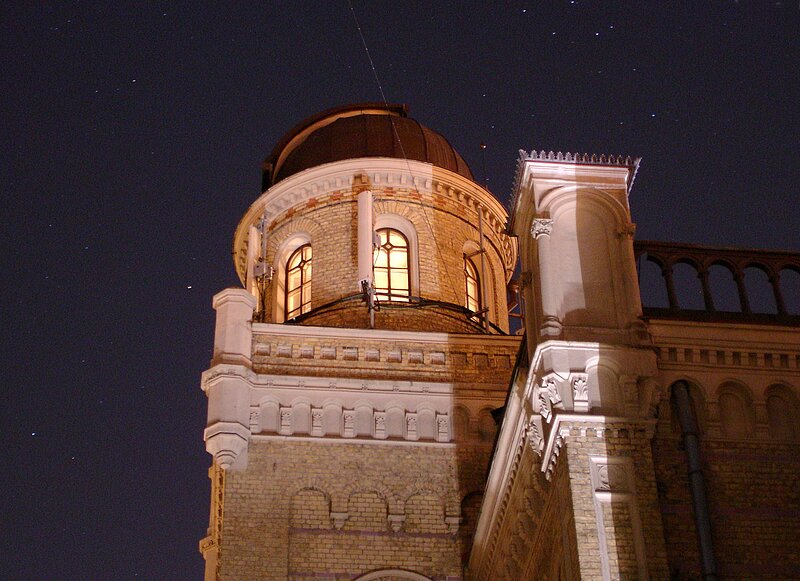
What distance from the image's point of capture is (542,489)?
18.4m

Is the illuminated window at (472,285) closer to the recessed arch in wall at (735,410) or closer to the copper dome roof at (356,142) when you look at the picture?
the copper dome roof at (356,142)

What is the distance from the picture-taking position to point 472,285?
30.7 metres

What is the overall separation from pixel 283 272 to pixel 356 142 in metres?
3.55

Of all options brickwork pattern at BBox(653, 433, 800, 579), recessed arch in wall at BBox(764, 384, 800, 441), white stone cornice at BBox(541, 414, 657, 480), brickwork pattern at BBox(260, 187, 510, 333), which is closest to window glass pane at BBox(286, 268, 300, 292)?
brickwork pattern at BBox(260, 187, 510, 333)

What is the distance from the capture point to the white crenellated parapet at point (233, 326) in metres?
25.6

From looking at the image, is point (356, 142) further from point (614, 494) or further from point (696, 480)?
point (614, 494)

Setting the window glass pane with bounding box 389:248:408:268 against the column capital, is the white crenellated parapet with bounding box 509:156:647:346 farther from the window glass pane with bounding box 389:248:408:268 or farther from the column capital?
the window glass pane with bounding box 389:248:408:268

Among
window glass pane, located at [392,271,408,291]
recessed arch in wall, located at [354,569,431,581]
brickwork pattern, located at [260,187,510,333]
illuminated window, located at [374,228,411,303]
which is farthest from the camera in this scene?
window glass pane, located at [392,271,408,291]

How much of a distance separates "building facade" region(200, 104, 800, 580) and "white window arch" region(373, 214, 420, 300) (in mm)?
50

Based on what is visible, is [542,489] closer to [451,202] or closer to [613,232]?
[613,232]

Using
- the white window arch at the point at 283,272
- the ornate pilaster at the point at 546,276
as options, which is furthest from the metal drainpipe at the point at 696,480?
the white window arch at the point at 283,272

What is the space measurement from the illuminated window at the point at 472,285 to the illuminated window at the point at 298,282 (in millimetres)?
3394

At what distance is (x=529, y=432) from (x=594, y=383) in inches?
47.4

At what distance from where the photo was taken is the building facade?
17094mm
